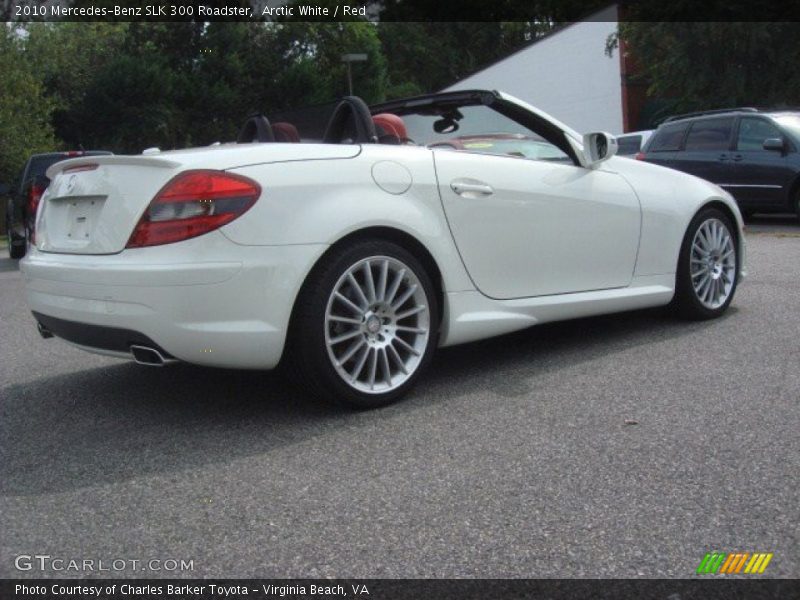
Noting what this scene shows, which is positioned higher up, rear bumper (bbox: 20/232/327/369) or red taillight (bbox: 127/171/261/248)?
red taillight (bbox: 127/171/261/248)

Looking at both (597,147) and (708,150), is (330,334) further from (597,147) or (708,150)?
(708,150)

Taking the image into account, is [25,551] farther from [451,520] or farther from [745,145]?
[745,145]

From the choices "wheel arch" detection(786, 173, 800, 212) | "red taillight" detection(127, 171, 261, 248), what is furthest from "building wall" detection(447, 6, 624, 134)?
"red taillight" detection(127, 171, 261, 248)

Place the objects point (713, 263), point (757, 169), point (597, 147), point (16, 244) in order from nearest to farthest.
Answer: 1. point (597, 147)
2. point (713, 263)
3. point (757, 169)
4. point (16, 244)

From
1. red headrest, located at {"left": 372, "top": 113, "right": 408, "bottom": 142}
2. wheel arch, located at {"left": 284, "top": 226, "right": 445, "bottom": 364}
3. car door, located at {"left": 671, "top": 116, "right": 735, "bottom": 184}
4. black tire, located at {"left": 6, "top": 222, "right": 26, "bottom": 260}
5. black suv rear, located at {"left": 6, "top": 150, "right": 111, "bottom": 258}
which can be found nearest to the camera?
wheel arch, located at {"left": 284, "top": 226, "right": 445, "bottom": 364}

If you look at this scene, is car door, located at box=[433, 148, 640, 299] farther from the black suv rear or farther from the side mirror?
the black suv rear

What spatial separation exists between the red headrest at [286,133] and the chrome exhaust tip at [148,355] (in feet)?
5.19

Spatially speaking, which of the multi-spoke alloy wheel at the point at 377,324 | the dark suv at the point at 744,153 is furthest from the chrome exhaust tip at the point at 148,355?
the dark suv at the point at 744,153

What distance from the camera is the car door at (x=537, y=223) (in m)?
4.35

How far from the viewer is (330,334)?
3904 mm

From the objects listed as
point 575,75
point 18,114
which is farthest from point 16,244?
point 575,75

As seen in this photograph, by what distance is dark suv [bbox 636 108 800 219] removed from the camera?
13.0 m

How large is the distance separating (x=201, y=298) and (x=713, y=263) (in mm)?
3500

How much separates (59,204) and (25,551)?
202 centimetres
